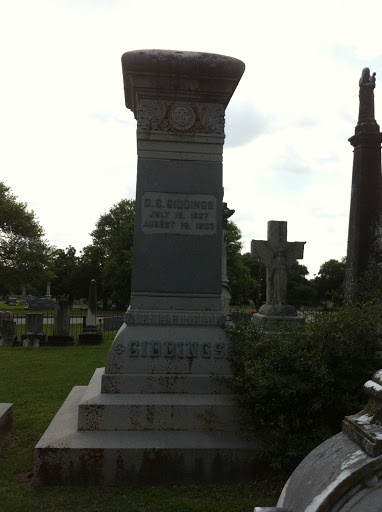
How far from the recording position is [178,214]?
476 cm

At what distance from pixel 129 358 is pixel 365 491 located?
3.06m

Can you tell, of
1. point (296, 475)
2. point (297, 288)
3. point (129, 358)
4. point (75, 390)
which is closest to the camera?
point (296, 475)

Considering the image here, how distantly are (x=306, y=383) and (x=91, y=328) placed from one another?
1267cm

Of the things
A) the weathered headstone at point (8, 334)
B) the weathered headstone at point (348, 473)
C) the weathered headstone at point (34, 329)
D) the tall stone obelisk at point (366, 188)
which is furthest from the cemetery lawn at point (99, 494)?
the weathered headstone at point (8, 334)

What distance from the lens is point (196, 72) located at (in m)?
4.66

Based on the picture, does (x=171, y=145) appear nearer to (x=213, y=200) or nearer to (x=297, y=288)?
(x=213, y=200)

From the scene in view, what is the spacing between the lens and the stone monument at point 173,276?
409 centimetres

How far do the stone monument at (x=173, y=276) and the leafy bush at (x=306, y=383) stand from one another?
39cm

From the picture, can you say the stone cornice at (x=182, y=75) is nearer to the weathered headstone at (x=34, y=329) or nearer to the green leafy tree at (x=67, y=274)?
the weathered headstone at (x=34, y=329)

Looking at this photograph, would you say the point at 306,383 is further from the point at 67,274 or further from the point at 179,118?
the point at 67,274

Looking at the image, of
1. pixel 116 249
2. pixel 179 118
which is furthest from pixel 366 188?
pixel 116 249

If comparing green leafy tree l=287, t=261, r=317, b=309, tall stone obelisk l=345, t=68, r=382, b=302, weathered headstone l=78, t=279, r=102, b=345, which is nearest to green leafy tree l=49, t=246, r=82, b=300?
green leafy tree l=287, t=261, r=317, b=309

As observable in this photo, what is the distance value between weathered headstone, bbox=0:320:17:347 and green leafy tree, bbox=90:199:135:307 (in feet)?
83.0

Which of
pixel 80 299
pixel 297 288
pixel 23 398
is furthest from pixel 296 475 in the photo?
pixel 80 299
